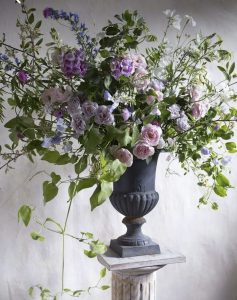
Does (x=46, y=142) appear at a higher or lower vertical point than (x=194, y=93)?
lower

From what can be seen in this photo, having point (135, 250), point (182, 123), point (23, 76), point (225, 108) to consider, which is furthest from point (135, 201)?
point (23, 76)

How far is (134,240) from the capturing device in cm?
166

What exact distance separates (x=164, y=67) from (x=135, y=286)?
0.77m

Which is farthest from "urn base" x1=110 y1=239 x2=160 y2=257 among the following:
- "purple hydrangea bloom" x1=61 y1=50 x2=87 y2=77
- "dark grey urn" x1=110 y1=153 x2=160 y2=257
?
"purple hydrangea bloom" x1=61 y1=50 x2=87 y2=77

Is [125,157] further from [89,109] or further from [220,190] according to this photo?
[220,190]

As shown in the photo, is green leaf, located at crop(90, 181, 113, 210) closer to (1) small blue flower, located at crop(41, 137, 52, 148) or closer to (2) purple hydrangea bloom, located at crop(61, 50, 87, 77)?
(1) small blue flower, located at crop(41, 137, 52, 148)

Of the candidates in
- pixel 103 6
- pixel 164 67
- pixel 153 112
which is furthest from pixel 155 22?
A: pixel 153 112

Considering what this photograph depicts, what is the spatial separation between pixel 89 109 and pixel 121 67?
158 millimetres

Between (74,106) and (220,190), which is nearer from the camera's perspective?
(74,106)

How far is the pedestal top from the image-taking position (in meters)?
1.58

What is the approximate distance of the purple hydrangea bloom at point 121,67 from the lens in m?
1.43

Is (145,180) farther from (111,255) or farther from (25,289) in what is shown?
(25,289)

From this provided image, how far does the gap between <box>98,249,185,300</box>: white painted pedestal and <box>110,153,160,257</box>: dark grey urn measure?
3 cm

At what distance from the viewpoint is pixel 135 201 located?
1594 mm
